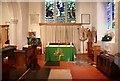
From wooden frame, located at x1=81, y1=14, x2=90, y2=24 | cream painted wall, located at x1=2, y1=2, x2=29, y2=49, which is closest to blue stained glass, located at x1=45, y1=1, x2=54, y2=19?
wooden frame, located at x1=81, y1=14, x2=90, y2=24

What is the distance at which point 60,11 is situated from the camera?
54.7 feet

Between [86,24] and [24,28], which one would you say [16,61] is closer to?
[24,28]

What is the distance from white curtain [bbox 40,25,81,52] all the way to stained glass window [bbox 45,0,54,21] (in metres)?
0.80

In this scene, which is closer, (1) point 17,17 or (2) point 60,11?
(1) point 17,17

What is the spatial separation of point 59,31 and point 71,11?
5.89 ft

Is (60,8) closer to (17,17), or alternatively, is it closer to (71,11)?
(71,11)

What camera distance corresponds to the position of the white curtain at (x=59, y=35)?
1602 cm

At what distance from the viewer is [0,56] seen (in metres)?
5.58

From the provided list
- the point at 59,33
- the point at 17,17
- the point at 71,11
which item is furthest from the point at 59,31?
the point at 17,17

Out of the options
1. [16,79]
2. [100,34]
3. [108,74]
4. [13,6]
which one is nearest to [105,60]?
[108,74]

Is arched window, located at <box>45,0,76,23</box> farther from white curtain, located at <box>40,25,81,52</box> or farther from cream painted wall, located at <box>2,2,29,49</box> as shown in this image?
cream painted wall, located at <box>2,2,29,49</box>

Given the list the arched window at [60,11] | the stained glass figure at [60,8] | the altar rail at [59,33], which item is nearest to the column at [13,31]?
the altar rail at [59,33]

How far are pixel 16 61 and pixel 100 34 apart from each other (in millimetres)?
6137

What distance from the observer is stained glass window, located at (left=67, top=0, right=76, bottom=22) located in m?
16.5
